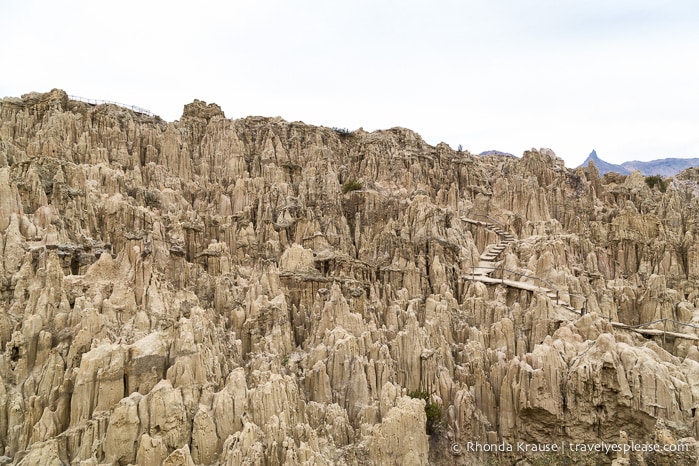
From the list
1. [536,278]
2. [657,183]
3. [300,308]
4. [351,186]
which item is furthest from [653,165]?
[300,308]

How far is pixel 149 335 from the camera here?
18797 millimetres

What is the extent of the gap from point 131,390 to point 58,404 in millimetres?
2278

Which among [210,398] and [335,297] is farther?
[335,297]

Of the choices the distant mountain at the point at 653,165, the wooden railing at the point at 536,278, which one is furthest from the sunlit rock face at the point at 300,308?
the distant mountain at the point at 653,165

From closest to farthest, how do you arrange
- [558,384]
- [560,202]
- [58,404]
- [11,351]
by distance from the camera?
1. [58,404]
2. [11,351]
3. [558,384]
4. [560,202]

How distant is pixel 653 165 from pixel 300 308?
140 metres

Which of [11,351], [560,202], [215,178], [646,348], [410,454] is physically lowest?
[410,454]

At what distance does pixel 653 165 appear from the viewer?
443 feet

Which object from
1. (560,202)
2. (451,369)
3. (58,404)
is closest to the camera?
(58,404)

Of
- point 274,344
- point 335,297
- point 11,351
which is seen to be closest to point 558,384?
point 335,297

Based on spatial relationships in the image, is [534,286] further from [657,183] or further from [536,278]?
[657,183]

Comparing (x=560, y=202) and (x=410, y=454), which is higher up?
(x=560, y=202)

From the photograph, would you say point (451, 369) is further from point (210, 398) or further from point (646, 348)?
point (210, 398)

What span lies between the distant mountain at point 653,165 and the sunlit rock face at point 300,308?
9557cm
